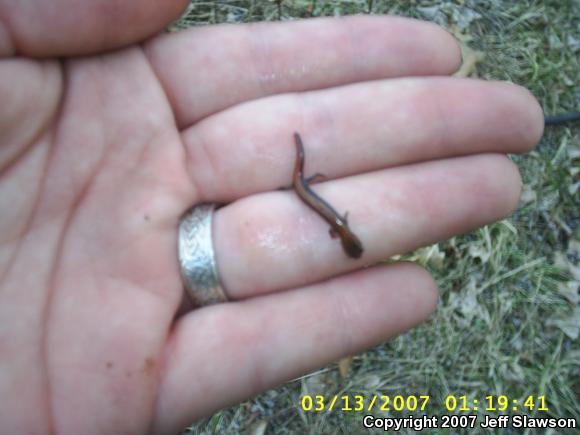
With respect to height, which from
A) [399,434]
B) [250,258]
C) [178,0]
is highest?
[178,0]

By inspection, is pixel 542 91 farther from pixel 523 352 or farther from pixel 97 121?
pixel 97 121

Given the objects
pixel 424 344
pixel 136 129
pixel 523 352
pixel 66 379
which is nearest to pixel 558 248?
pixel 523 352

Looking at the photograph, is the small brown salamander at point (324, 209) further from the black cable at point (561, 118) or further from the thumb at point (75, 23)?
the black cable at point (561, 118)

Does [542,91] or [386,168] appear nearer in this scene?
[386,168]
